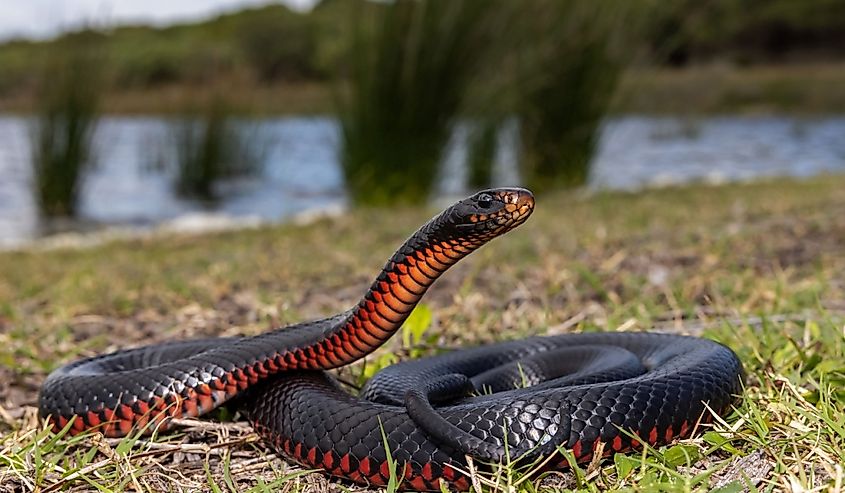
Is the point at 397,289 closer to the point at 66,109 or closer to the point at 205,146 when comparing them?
the point at 66,109

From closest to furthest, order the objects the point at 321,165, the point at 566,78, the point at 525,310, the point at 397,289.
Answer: the point at 397,289 → the point at 525,310 → the point at 566,78 → the point at 321,165

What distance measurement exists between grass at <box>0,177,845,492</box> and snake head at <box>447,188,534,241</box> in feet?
1.76

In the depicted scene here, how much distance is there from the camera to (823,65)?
1700 inches

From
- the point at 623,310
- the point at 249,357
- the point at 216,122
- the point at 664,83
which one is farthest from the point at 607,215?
the point at 664,83

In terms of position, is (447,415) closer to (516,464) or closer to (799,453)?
(516,464)

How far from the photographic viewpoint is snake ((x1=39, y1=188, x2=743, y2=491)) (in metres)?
2.04

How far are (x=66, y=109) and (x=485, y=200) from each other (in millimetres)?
10361

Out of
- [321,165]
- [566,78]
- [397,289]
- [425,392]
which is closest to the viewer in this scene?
[397,289]

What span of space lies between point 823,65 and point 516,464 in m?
46.1

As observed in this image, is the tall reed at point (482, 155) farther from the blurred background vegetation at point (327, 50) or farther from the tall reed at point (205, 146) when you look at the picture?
the tall reed at point (205, 146)

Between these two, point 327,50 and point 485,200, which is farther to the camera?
point 327,50

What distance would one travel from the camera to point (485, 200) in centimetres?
204

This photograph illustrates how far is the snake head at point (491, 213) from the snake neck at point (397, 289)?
28mm

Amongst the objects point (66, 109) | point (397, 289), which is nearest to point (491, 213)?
point (397, 289)
